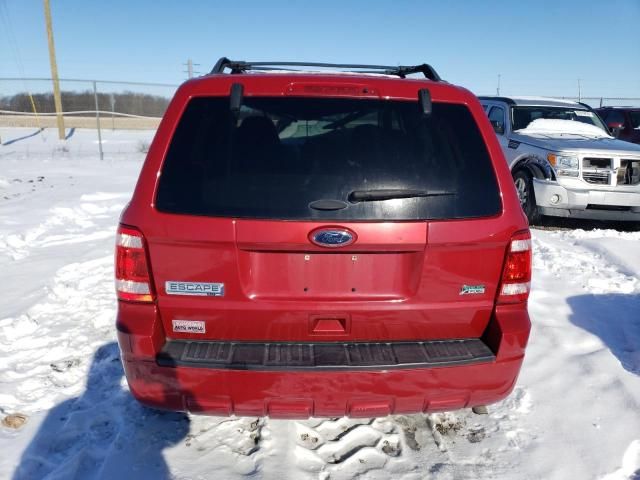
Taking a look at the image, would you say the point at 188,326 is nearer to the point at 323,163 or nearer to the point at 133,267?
the point at 133,267

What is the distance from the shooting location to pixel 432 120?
2.41m

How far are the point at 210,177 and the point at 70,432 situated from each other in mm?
1715

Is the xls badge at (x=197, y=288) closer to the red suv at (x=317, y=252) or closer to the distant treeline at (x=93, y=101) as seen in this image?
the red suv at (x=317, y=252)

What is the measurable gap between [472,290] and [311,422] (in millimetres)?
1273

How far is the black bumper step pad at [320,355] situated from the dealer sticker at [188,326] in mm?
57

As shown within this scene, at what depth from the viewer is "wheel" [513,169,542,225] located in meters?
7.80

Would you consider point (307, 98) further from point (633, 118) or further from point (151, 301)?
point (633, 118)

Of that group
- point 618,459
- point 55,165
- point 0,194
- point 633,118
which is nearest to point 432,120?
point 618,459

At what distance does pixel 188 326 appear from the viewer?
2.33 m

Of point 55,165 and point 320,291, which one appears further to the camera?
point 55,165

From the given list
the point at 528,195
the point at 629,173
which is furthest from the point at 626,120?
the point at 528,195

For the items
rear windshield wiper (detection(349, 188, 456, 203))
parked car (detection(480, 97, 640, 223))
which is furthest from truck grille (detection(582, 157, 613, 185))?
rear windshield wiper (detection(349, 188, 456, 203))

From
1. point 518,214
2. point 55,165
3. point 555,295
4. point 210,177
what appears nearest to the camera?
point 210,177

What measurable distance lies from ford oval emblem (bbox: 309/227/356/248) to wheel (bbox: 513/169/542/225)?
6.28 metres
